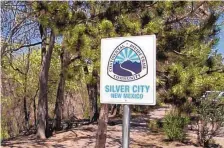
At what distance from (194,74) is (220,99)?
4.68m

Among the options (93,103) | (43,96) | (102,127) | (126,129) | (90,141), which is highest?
(43,96)

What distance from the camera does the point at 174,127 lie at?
11.1m

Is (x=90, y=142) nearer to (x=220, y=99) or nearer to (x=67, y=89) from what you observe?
(x=220, y=99)

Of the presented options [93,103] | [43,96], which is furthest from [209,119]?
[93,103]

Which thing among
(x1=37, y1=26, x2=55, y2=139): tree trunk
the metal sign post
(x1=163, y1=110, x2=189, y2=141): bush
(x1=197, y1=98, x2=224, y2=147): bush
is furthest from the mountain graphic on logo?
(x1=37, y1=26, x2=55, y2=139): tree trunk

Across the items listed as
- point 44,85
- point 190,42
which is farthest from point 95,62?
point 44,85

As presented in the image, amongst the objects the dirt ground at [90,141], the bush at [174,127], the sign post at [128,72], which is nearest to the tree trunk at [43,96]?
the dirt ground at [90,141]

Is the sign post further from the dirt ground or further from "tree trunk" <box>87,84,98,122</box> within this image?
"tree trunk" <box>87,84,98,122</box>

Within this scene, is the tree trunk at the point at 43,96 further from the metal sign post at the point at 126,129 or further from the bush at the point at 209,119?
the metal sign post at the point at 126,129

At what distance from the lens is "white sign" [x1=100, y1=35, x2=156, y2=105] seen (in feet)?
8.02

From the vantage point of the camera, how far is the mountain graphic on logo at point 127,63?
249 centimetres

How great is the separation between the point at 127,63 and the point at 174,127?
891 centimetres

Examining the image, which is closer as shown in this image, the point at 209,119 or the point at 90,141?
the point at 209,119

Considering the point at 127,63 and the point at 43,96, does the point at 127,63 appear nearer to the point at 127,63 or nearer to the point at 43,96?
the point at 127,63
